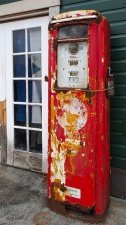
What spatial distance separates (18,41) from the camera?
12.4 ft

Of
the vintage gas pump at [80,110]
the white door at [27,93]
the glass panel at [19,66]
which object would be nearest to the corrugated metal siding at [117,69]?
the vintage gas pump at [80,110]

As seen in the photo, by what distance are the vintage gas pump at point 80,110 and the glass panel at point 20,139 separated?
4.41 ft

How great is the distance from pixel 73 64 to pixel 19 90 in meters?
1.67

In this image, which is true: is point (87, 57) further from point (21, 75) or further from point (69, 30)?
point (21, 75)

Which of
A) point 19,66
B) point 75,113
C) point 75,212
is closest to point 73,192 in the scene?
point 75,212

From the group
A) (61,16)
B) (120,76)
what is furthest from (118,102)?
(61,16)

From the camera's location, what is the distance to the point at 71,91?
97.2 inches

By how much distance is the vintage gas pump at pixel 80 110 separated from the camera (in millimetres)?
2361

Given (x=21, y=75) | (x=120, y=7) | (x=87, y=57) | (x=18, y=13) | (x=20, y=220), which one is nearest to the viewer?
(x=87, y=57)

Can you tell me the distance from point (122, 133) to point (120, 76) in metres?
0.73

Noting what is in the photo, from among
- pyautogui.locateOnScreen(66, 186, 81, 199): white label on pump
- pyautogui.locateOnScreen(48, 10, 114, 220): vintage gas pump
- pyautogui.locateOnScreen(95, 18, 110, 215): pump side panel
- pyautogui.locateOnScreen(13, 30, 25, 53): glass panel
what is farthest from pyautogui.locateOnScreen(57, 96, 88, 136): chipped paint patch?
pyautogui.locateOnScreen(13, 30, 25, 53): glass panel

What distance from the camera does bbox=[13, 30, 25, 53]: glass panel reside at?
3740 mm

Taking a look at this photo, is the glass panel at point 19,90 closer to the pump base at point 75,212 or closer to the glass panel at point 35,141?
the glass panel at point 35,141

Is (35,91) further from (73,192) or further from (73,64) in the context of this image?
(73,192)
